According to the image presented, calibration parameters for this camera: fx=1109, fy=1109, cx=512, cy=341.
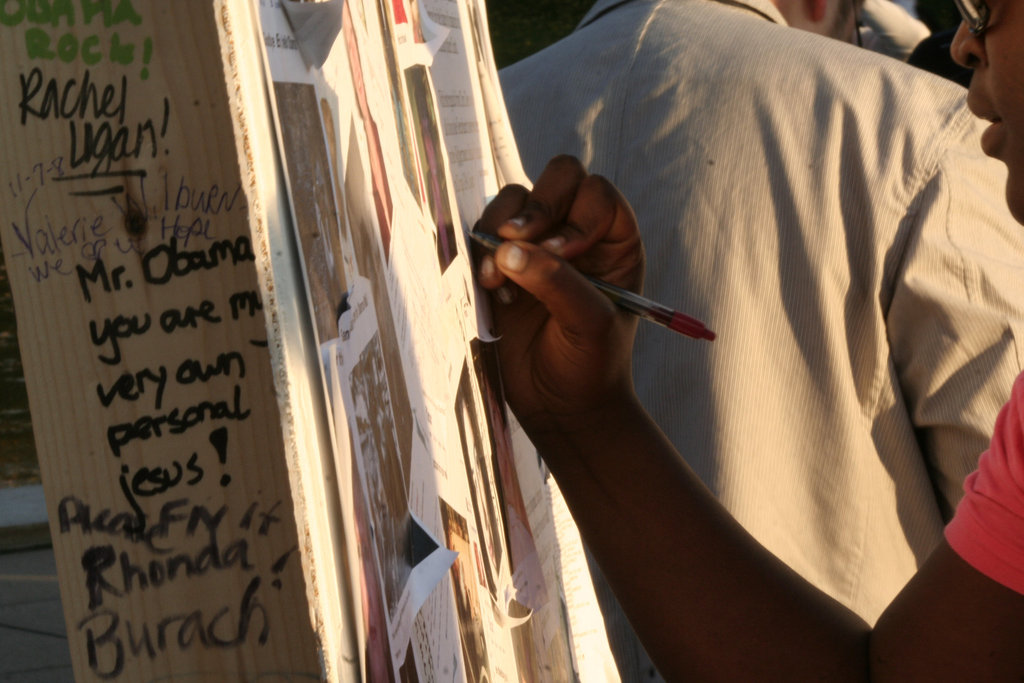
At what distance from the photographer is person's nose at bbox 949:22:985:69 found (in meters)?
1.18

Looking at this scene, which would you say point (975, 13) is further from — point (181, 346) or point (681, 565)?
point (181, 346)

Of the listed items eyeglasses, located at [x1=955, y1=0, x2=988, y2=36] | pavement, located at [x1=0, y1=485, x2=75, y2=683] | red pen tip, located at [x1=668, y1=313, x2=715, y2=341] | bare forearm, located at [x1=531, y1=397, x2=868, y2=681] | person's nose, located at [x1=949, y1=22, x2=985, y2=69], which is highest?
eyeglasses, located at [x1=955, y1=0, x2=988, y2=36]

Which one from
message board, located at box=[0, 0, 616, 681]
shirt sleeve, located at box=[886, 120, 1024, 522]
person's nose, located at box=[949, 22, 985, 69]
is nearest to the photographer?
message board, located at box=[0, 0, 616, 681]

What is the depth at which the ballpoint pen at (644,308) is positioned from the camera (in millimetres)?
1165

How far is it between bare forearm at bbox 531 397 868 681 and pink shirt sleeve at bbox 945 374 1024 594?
234 millimetres

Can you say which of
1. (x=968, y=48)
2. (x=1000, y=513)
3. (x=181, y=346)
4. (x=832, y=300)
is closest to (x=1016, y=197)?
(x=968, y=48)

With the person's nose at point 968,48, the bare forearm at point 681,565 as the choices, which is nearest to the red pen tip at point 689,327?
the bare forearm at point 681,565

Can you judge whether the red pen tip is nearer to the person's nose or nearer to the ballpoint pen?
the ballpoint pen

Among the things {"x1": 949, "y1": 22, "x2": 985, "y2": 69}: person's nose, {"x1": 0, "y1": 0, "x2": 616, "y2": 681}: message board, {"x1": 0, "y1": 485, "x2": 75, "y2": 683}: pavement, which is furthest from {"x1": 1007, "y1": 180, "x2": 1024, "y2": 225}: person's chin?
{"x1": 0, "y1": 485, "x2": 75, "y2": 683}: pavement

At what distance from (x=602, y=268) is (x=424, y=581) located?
0.66 meters

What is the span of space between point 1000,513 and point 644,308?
1.36ft

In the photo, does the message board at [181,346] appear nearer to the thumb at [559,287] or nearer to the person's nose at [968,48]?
the thumb at [559,287]

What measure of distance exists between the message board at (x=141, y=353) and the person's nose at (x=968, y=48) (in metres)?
0.92

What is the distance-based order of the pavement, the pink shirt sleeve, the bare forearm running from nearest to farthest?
1. the pink shirt sleeve
2. the bare forearm
3. the pavement
